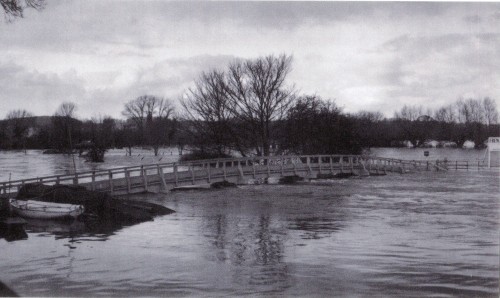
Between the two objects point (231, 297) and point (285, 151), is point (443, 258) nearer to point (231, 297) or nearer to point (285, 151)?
point (231, 297)

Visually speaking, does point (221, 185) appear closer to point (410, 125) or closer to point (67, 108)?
point (410, 125)

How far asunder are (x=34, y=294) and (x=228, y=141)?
135ft

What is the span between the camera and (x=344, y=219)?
24844 millimetres

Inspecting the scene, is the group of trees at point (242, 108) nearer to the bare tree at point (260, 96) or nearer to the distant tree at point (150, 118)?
the bare tree at point (260, 96)

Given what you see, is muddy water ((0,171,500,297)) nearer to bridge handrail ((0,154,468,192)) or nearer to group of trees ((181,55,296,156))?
bridge handrail ((0,154,468,192))

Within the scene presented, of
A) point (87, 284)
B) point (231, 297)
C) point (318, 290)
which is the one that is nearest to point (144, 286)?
point (87, 284)

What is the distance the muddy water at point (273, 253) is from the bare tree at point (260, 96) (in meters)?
23.8

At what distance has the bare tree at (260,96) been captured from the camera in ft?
176

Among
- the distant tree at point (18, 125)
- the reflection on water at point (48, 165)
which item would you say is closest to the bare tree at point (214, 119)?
the reflection on water at point (48, 165)

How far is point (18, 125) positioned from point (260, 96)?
45193mm

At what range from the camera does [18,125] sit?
8412 centimetres

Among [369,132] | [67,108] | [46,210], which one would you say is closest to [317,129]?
[369,132]

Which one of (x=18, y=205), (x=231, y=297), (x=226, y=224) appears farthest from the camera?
(x=18, y=205)

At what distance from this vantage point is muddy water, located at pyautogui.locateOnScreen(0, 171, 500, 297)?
13.1 metres
